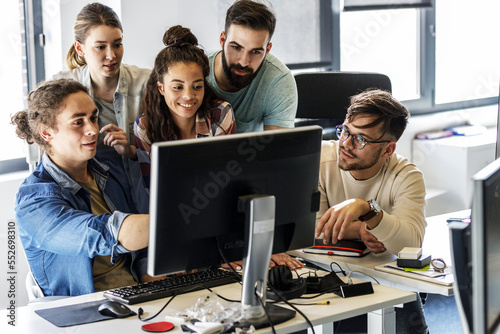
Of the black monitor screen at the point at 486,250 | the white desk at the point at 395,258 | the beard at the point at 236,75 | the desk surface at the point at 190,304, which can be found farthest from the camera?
the beard at the point at 236,75

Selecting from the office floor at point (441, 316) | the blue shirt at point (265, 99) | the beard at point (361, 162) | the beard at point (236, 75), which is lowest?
the office floor at point (441, 316)

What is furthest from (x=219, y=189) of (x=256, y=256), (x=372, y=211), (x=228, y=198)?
(x=372, y=211)

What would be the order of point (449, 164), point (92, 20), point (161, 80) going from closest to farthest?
point (161, 80), point (92, 20), point (449, 164)

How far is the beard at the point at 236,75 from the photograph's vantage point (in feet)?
8.68

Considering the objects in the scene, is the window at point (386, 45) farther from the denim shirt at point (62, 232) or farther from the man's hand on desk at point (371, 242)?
the denim shirt at point (62, 232)

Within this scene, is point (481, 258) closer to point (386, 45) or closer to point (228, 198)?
point (228, 198)

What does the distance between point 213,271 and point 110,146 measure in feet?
2.38

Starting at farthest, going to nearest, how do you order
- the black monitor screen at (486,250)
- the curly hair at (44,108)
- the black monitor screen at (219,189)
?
the curly hair at (44,108) < the black monitor screen at (219,189) < the black monitor screen at (486,250)

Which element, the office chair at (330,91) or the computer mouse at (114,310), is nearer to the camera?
the computer mouse at (114,310)

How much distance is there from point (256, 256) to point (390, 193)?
3.01 ft

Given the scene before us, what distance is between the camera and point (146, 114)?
8.31 feet

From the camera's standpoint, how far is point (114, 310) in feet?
5.74

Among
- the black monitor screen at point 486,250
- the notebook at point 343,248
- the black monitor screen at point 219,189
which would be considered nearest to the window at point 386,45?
the notebook at point 343,248

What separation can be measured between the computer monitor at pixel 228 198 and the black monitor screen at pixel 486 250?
52cm
